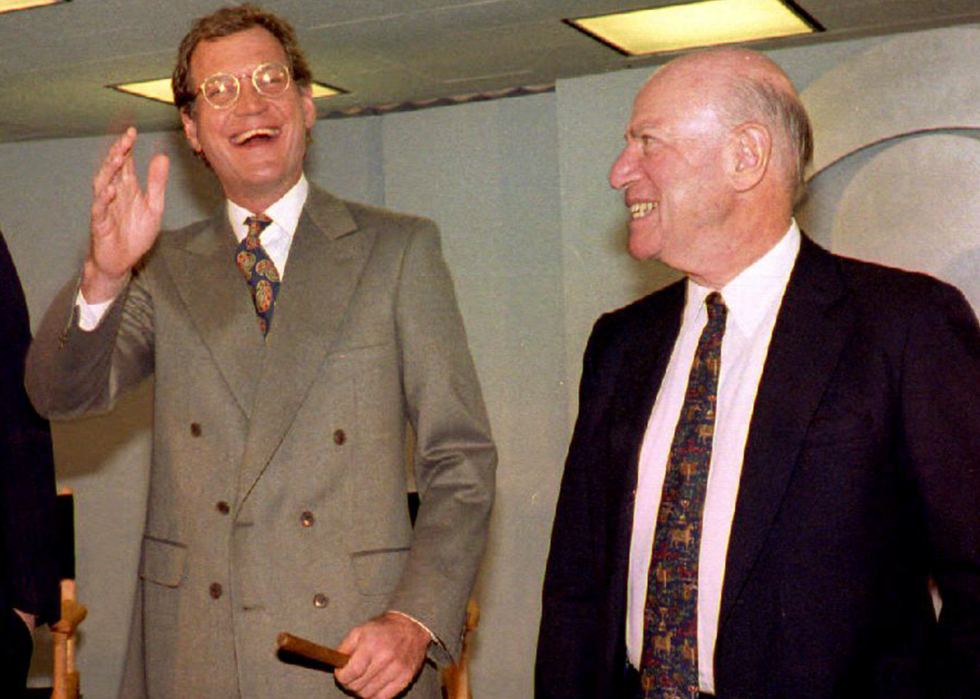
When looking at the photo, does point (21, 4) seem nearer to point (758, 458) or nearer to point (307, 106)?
point (307, 106)

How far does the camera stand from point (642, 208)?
2.16 m

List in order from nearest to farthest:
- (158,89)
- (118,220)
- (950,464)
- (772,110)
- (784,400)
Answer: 1. (950,464)
2. (784,400)
3. (118,220)
4. (772,110)
5. (158,89)

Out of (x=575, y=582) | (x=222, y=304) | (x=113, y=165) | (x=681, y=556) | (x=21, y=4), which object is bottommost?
(x=575, y=582)

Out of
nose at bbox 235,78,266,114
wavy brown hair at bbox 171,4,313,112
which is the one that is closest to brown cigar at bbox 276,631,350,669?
nose at bbox 235,78,266,114

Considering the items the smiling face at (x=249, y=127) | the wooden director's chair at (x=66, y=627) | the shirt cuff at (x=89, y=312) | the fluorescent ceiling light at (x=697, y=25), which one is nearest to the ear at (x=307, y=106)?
the smiling face at (x=249, y=127)

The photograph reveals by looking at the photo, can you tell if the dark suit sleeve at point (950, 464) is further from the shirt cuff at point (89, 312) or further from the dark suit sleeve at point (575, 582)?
the shirt cuff at point (89, 312)

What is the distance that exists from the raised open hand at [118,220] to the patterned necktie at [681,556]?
0.88 metres

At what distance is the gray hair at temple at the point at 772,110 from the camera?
Result: 2.11 metres

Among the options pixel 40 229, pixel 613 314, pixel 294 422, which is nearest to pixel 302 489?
pixel 294 422

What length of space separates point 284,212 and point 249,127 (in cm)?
16

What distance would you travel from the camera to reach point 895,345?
187 cm

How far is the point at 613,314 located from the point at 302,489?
0.65 m

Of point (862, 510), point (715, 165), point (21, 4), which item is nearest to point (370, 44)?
point (21, 4)

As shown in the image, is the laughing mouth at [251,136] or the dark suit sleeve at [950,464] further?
the laughing mouth at [251,136]
